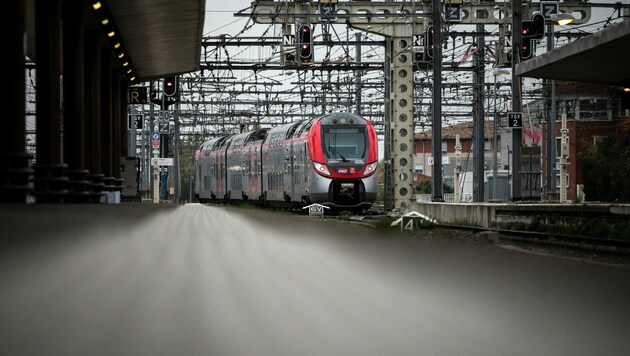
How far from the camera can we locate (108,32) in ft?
73.3

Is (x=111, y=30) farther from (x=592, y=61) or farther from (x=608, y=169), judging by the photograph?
(x=608, y=169)

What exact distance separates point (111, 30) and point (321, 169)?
44.9 feet

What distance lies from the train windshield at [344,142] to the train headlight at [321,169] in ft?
1.60

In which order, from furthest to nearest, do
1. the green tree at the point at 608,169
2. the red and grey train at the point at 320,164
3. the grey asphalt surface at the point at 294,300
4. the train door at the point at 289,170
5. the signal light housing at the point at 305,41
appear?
1. the green tree at the point at 608,169
2. the signal light housing at the point at 305,41
3. the train door at the point at 289,170
4. the red and grey train at the point at 320,164
5. the grey asphalt surface at the point at 294,300

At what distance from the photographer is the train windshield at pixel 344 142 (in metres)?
35.3

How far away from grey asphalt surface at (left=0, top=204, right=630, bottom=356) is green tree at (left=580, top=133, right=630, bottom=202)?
45679 mm

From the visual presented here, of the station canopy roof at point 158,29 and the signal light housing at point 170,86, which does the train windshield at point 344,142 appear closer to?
the station canopy roof at point 158,29

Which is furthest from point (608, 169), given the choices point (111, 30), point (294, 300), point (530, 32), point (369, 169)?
point (294, 300)

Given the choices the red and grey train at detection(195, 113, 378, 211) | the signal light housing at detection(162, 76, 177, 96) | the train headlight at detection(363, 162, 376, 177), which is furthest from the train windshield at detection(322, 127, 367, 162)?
the signal light housing at detection(162, 76, 177, 96)

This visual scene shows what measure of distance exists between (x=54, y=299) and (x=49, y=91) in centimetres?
1544

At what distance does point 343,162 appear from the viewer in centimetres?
3569

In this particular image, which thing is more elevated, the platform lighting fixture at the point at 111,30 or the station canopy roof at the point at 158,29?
the station canopy roof at the point at 158,29

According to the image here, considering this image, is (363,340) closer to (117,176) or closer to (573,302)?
(573,302)

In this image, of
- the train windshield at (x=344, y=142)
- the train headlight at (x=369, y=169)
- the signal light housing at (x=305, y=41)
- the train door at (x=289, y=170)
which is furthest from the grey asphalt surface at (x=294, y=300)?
the signal light housing at (x=305, y=41)
